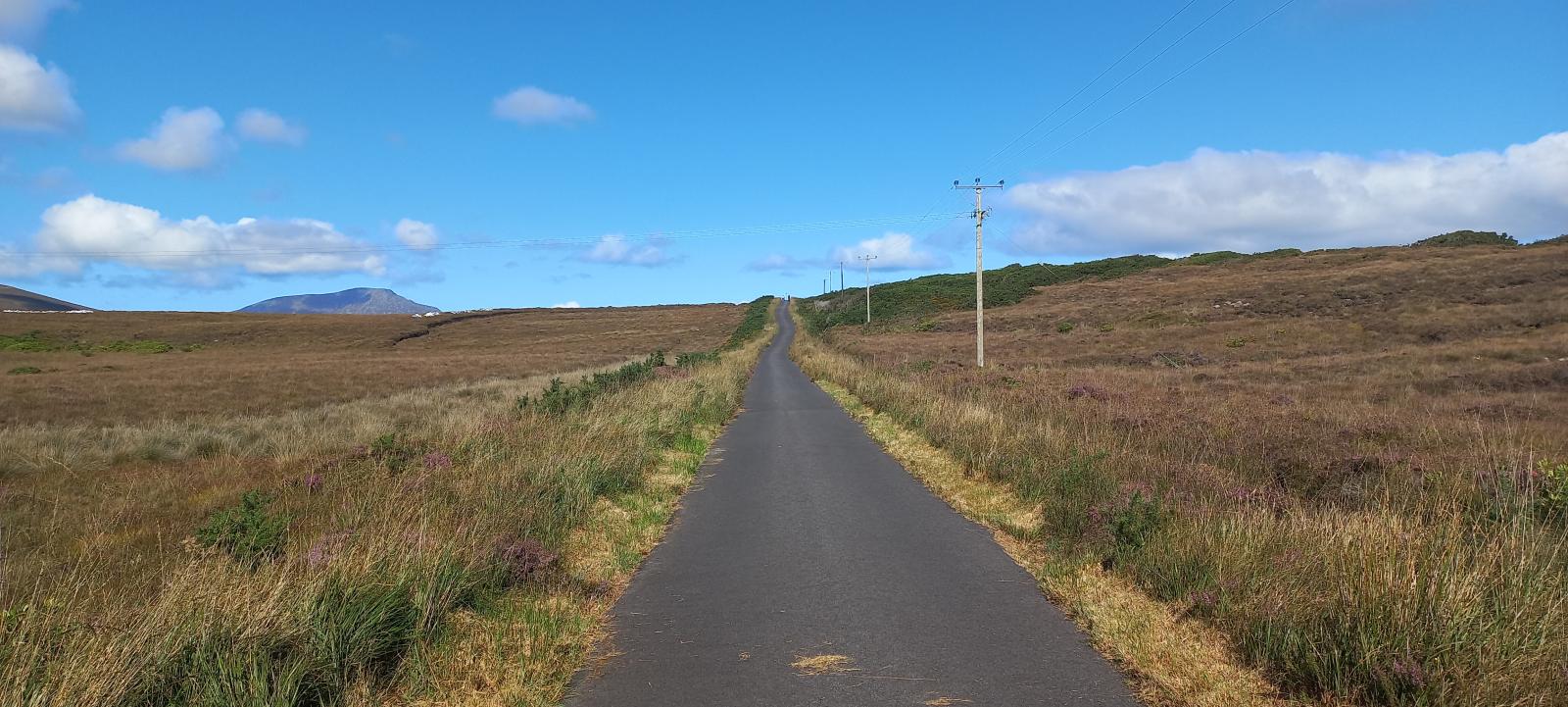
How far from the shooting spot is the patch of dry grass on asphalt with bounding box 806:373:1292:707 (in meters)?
4.28

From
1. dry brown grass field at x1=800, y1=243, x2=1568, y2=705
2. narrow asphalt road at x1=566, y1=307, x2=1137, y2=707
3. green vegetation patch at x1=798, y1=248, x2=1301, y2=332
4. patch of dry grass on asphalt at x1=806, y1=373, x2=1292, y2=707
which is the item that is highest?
green vegetation patch at x1=798, y1=248, x2=1301, y2=332

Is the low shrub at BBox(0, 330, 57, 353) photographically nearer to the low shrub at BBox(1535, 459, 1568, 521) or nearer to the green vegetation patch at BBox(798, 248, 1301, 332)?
the green vegetation patch at BBox(798, 248, 1301, 332)

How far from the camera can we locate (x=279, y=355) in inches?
2594

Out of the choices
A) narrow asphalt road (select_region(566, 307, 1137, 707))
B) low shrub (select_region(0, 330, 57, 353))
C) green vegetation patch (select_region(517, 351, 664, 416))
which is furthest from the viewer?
low shrub (select_region(0, 330, 57, 353))

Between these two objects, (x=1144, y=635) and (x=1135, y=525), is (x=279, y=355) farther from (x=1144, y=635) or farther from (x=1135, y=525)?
(x=1144, y=635)

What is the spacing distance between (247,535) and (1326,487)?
35.1ft

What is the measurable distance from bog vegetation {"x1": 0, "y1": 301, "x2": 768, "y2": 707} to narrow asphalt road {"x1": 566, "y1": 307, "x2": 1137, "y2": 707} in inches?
18.5

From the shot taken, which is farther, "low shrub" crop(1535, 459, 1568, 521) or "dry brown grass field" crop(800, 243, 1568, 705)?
"low shrub" crop(1535, 459, 1568, 521)

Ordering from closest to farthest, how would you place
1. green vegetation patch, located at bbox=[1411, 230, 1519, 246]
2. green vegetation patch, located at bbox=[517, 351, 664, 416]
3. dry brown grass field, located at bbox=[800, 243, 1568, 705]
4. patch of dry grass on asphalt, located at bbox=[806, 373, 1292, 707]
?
dry brown grass field, located at bbox=[800, 243, 1568, 705] → patch of dry grass on asphalt, located at bbox=[806, 373, 1292, 707] → green vegetation patch, located at bbox=[517, 351, 664, 416] → green vegetation patch, located at bbox=[1411, 230, 1519, 246]

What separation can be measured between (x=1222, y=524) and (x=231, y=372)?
4960 centimetres

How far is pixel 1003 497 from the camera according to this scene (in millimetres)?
9750

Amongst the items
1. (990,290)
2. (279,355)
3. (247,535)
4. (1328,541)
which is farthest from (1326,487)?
(990,290)

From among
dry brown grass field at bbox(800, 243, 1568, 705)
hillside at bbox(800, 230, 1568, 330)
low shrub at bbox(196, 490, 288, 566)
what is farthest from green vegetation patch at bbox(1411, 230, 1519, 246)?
low shrub at bbox(196, 490, 288, 566)

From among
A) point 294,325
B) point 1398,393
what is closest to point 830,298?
point 294,325
